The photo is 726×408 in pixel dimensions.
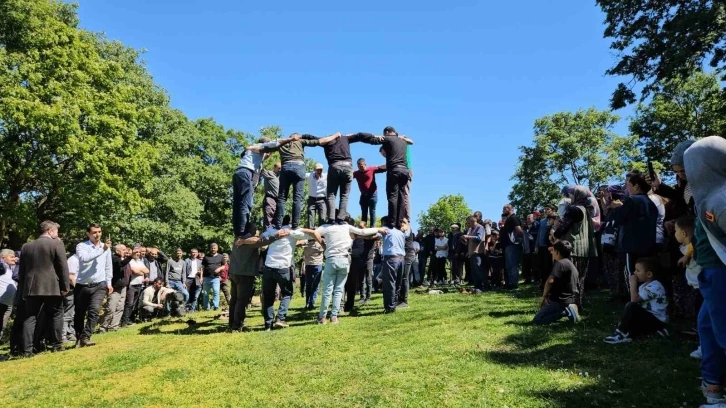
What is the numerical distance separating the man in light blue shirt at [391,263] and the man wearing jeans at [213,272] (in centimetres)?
728

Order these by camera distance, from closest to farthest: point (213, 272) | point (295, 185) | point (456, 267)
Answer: point (295, 185) → point (213, 272) → point (456, 267)

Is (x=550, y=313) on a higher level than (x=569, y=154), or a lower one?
lower

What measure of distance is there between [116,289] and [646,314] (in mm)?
12223

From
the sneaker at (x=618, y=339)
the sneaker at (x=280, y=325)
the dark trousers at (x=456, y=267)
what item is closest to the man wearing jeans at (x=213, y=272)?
the sneaker at (x=280, y=325)

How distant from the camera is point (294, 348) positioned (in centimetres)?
716

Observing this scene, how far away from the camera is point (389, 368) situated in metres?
5.59

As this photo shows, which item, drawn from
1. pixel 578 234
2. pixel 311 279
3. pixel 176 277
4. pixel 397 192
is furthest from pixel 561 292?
pixel 176 277

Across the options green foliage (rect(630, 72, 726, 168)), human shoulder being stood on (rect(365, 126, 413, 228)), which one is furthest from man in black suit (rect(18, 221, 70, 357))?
green foliage (rect(630, 72, 726, 168))

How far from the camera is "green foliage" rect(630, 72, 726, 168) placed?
31750mm

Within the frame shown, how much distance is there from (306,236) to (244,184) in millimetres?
1815

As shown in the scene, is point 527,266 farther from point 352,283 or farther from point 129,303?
point 129,303

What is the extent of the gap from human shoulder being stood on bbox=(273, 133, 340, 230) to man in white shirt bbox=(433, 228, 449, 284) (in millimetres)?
8373

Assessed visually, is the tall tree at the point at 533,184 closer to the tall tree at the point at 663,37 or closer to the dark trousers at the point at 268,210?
the tall tree at the point at 663,37

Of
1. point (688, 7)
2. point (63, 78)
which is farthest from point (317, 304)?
point (63, 78)
